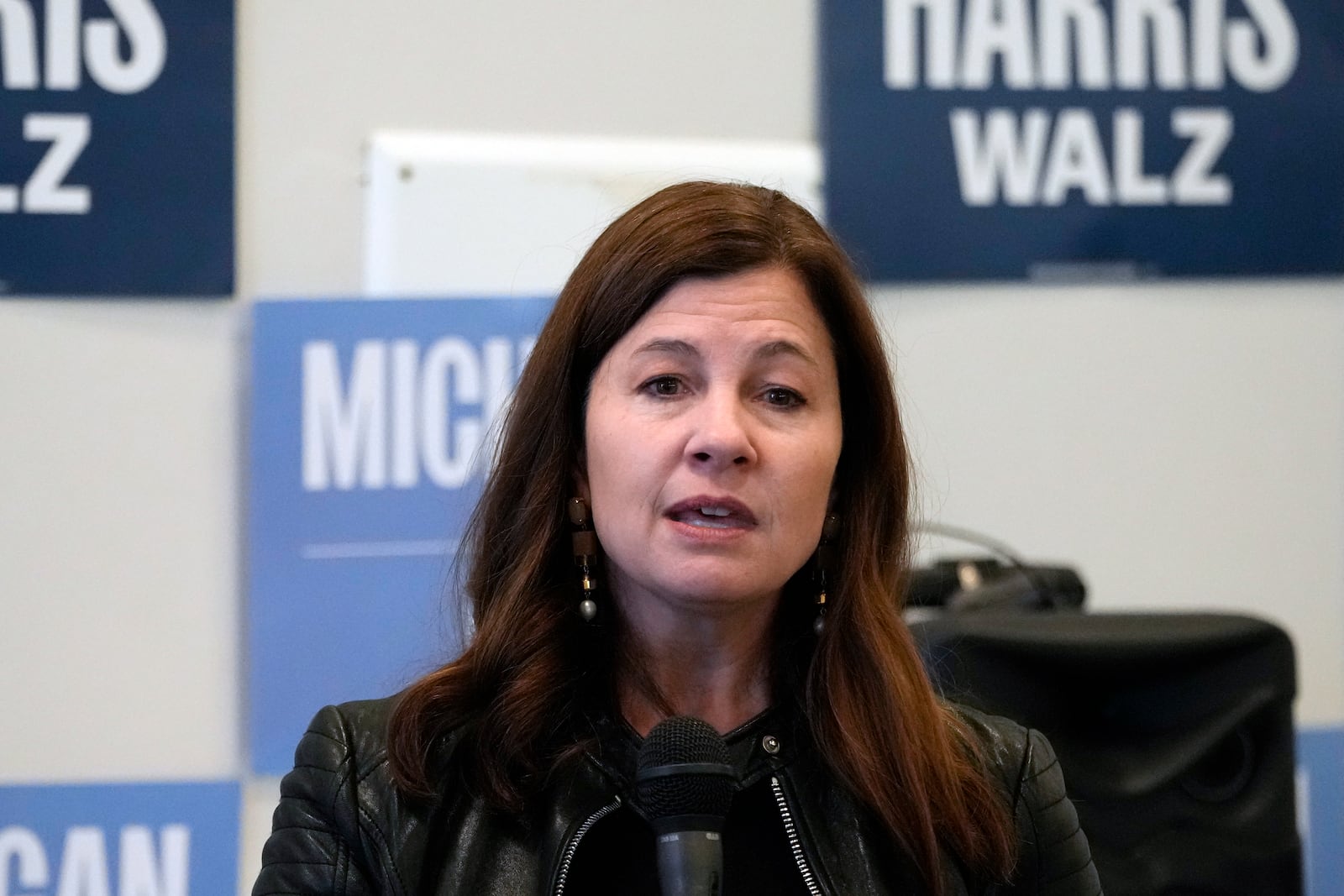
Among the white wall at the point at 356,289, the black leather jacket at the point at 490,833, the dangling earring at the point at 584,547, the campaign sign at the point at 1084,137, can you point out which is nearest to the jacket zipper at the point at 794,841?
the black leather jacket at the point at 490,833

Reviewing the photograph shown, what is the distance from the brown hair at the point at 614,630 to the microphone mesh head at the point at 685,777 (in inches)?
13.6

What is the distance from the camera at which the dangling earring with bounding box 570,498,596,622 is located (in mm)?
1622

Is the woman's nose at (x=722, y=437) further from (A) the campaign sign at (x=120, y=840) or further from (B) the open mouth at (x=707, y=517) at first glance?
(A) the campaign sign at (x=120, y=840)

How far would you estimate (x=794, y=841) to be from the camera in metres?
1.54

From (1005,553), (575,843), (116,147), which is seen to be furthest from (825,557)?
(116,147)

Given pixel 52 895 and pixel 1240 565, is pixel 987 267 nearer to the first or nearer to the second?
pixel 1240 565

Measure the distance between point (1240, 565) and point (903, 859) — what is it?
5.35ft

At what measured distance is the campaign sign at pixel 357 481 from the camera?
8.66ft

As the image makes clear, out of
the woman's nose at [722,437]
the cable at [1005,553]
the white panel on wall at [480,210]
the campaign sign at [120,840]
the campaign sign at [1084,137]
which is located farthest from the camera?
the campaign sign at [1084,137]

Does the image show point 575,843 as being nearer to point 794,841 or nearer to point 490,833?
point 490,833

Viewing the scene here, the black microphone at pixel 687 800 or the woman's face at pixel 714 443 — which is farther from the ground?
the woman's face at pixel 714 443

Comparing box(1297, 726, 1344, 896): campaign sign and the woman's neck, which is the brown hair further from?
box(1297, 726, 1344, 896): campaign sign

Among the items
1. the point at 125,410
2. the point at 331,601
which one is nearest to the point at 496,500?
the point at 331,601

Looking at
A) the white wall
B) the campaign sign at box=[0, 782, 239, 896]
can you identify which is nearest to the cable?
the white wall
